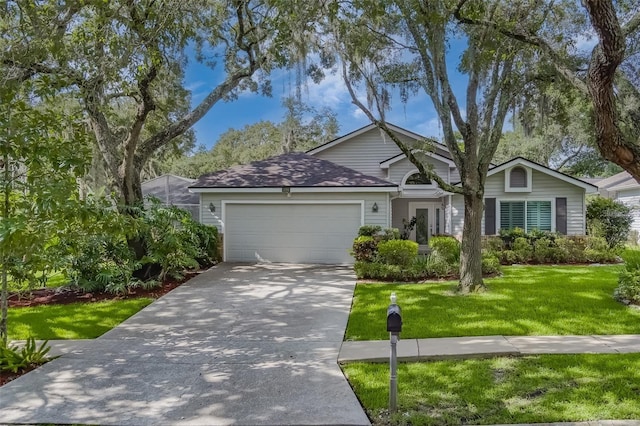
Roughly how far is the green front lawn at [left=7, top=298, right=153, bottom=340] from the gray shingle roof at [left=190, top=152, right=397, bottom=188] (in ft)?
18.9

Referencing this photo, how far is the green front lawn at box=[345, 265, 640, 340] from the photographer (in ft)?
20.2

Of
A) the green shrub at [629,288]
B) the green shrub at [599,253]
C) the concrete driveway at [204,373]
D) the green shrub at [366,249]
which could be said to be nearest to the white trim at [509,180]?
the green shrub at [599,253]

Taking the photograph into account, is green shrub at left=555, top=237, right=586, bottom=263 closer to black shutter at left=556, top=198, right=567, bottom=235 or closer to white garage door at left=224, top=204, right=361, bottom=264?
black shutter at left=556, top=198, right=567, bottom=235

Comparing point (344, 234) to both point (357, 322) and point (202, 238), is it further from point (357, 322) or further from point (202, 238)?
point (357, 322)

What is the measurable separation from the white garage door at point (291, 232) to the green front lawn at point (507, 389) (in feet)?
27.2

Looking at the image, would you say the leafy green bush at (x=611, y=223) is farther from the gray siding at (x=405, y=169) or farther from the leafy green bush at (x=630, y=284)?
the leafy green bush at (x=630, y=284)

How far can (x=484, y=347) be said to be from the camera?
531cm

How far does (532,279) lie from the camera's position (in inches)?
400

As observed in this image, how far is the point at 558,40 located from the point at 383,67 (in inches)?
151

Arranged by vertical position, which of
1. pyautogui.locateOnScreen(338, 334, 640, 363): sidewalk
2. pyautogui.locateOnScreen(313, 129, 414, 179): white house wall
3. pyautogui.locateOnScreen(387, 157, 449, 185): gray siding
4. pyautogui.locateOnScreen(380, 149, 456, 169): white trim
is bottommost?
pyautogui.locateOnScreen(338, 334, 640, 363): sidewalk

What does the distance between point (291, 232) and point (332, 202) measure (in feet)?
5.67

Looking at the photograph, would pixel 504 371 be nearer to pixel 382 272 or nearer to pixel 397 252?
pixel 382 272

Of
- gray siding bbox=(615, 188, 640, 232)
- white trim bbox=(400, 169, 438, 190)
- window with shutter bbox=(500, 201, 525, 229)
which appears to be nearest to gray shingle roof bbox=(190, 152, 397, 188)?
white trim bbox=(400, 169, 438, 190)

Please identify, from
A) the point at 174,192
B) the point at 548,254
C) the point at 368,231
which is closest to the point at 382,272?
the point at 368,231
